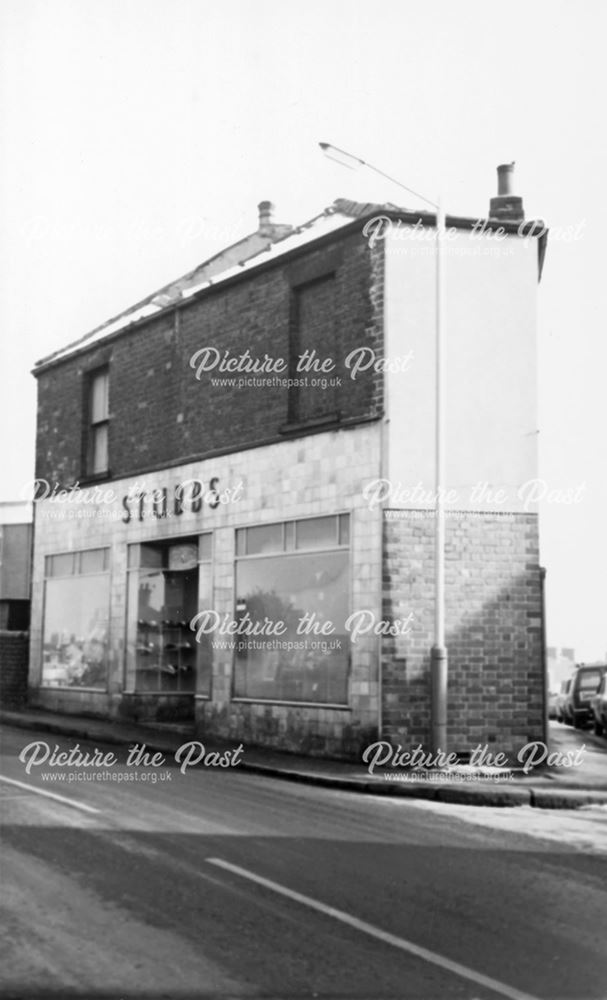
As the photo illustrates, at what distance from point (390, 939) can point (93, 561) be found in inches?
641

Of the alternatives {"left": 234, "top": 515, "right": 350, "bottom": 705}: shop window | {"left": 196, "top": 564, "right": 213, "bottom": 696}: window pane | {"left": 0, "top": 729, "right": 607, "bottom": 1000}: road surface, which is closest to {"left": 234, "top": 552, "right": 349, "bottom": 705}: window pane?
{"left": 234, "top": 515, "right": 350, "bottom": 705}: shop window

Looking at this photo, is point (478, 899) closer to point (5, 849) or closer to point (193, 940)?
point (193, 940)

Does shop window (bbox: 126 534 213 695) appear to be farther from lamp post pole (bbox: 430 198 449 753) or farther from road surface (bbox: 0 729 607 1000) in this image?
road surface (bbox: 0 729 607 1000)

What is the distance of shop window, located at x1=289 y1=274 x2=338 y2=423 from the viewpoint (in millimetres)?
16609

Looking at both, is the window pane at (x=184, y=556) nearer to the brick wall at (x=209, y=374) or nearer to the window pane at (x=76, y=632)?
the brick wall at (x=209, y=374)

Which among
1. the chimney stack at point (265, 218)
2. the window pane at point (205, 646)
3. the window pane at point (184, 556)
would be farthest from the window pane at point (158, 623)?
the chimney stack at point (265, 218)

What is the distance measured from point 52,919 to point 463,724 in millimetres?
9189

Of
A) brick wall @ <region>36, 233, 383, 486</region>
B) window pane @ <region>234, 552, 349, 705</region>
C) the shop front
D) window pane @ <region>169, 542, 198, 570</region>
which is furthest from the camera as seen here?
window pane @ <region>169, 542, 198, 570</region>

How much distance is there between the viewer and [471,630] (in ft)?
49.9

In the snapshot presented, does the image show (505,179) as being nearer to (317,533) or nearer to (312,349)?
(312,349)

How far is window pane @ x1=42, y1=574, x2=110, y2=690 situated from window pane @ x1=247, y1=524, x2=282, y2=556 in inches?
188

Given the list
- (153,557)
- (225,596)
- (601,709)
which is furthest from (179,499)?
(601,709)

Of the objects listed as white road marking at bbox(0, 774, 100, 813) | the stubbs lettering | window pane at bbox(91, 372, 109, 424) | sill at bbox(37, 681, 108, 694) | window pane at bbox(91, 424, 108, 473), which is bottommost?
white road marking at bbox(0, 774, 100, 813)

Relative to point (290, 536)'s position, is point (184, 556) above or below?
below
